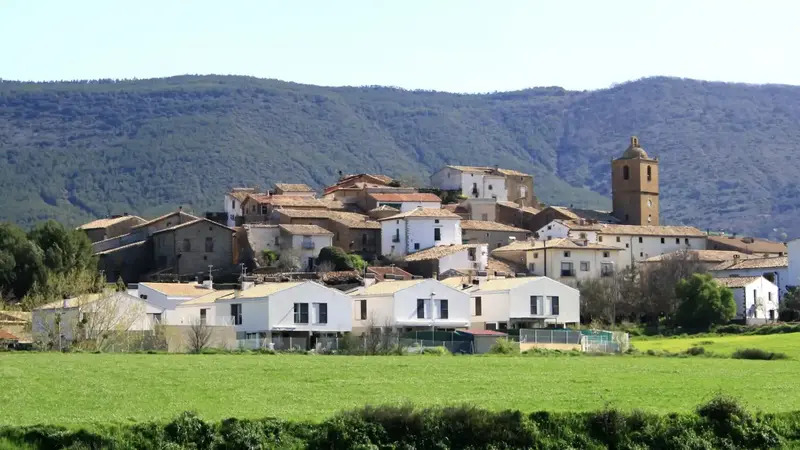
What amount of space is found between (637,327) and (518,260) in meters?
14.9

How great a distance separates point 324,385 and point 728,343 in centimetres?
3849

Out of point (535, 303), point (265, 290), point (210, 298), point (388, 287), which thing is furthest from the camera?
point (535, 303)

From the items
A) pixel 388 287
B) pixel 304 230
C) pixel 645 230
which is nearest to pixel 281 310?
pixel 388 287

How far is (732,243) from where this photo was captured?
114125 mm

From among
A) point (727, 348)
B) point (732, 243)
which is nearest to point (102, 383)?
point (727, 348)

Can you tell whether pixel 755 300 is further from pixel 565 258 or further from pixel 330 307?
pixel 330 307

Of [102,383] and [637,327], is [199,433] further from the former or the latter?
[637,327]

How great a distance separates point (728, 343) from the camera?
7031cm

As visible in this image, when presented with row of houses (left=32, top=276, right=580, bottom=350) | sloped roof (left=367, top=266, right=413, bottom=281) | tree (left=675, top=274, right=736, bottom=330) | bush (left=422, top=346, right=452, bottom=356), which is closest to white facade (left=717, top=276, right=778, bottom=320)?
tree (left=675, top=274, right=736, bottom=330)

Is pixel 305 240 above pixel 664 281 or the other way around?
above

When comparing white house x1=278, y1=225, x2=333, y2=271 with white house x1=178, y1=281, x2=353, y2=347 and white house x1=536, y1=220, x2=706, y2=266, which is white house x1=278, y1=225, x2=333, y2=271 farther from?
white house x1=178, y1=281, x2=353, y2=347

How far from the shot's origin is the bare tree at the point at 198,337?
54.8m

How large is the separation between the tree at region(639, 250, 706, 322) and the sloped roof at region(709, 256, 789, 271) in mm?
1766

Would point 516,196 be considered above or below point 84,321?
above
